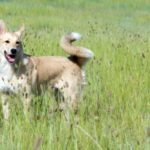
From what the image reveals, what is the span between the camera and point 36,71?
6070 millimetres

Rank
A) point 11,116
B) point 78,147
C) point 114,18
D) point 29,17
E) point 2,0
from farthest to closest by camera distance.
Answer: point 2,0, point 114,18, point 29,17, point 11,116, point 78,147

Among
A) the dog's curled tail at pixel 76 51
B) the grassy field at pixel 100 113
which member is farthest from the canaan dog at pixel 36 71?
the grassy field at pixel 100 113

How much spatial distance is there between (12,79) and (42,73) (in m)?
0.44

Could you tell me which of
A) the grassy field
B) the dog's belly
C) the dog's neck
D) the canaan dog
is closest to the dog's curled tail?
the canaan dog

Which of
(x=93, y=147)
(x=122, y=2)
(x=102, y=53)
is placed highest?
(x=93, y=147)

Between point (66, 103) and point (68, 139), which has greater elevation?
point (68, 139)

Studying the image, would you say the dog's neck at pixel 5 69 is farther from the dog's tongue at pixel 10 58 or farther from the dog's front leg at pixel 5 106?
the dog's front leg at pixel 5 106

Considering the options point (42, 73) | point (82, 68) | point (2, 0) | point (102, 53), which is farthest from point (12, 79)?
point (2, 0)

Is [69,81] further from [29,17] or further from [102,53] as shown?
[29,17]

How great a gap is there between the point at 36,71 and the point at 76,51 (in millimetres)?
521

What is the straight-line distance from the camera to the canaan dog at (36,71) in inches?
225

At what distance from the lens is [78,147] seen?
381 centimetres

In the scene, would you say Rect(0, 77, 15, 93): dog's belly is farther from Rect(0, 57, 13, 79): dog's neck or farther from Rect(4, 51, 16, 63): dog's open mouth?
Rect(4, 51, 16, 63): dog's open mouth

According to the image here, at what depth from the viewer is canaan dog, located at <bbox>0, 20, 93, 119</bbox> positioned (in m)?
5.70
